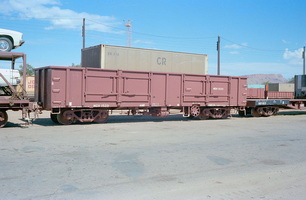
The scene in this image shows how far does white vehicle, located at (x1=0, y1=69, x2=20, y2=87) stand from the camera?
12.6 m

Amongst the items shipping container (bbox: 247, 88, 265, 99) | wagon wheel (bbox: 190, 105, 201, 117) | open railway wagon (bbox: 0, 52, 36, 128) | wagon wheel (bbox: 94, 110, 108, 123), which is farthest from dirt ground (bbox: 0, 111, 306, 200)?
shipping container (bbox: 247, 88, 265, 99)

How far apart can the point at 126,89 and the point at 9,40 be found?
5.54 m

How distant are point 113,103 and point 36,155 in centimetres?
758

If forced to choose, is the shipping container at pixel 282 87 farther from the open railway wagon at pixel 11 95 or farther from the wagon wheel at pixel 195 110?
the open railway wagon at pixel 11 95

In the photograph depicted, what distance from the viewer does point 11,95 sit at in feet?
42.5

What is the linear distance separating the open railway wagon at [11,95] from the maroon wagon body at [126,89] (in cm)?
113

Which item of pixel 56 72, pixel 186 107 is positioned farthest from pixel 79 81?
pixel 186 107

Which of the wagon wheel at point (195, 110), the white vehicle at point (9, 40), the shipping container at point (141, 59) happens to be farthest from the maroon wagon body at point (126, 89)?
the shipping container at point (141, 59)

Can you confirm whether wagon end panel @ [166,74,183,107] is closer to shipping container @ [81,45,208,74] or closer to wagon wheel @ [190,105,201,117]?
wagon wheel @ [190,105,201,117]

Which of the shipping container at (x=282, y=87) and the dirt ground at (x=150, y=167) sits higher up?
the shipping container at (x=282, y=87)

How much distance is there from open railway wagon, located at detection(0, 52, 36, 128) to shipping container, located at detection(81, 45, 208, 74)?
188 inches

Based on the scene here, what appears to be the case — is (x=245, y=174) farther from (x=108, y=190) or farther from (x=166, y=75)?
(x=166, y=75)

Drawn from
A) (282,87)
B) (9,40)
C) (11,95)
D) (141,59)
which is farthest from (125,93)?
(282,87)

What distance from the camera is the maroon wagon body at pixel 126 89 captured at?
13969 mm
